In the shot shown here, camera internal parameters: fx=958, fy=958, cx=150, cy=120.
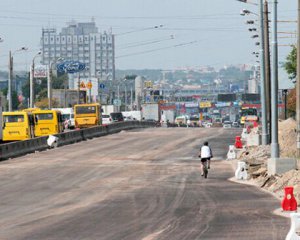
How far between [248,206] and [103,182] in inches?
400

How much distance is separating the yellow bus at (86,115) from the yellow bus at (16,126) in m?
23.7

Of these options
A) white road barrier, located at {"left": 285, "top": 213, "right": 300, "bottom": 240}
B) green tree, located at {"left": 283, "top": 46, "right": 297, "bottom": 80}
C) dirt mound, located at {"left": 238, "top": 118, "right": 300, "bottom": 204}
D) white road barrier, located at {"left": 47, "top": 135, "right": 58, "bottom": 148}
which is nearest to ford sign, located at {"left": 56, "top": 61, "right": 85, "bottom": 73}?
green tree, located at {"left": 283, "top": 46, "right": 297, "bottom": 80}

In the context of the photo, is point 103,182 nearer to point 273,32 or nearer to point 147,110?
point 273,32

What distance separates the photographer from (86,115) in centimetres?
8456

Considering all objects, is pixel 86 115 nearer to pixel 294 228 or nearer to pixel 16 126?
pixel 16 126

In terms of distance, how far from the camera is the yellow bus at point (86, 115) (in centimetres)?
8412

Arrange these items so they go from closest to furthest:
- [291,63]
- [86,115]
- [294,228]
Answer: [294,228] < [86,115] < [291,63]

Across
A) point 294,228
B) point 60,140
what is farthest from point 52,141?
point 294,228

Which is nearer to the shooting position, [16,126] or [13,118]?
[13,118]

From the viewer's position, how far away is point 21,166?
141 feet

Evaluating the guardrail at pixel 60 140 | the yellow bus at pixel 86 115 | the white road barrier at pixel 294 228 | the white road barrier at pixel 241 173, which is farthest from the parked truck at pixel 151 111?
the white road barrier at pixel 294 228

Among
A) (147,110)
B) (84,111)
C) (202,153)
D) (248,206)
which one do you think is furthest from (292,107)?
(248,206)

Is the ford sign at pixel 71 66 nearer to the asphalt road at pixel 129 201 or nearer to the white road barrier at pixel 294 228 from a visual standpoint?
the asphalt road at pixel 129 201

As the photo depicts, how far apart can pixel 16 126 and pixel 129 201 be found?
34049mm
